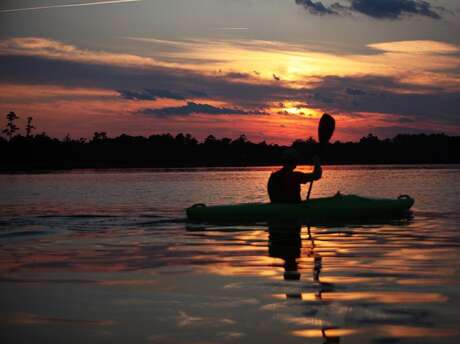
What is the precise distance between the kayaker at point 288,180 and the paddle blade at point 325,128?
1657 mm

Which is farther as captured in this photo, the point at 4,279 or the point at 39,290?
the point at 4,279

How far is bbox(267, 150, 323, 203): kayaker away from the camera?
44.9ft

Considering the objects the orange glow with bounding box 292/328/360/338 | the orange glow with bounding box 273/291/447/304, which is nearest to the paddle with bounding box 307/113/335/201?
the orange glow with bounding box 273/291/447/304

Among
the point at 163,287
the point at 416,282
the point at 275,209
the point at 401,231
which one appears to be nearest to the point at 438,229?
the point at 401,231

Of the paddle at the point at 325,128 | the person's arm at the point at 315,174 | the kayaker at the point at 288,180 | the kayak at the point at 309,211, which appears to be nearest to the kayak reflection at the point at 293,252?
the kayak at the point at 309,211

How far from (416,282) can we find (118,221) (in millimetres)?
9629

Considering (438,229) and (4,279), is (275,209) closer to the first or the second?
(438,229)

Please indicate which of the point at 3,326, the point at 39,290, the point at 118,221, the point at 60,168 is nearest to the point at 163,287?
the point at 39,290

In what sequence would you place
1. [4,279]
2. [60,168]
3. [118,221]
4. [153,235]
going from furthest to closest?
[60,168], [118,221], [153,235], [4,279]

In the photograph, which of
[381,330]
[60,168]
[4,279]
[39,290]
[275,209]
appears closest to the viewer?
[381,330]

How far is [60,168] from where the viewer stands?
333 feet

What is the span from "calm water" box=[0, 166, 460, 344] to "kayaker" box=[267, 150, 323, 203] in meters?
1.43

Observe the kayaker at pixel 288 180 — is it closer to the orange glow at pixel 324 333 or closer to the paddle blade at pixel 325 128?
the paddle blade at pixel 325 128

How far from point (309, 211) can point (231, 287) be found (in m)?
7.84
